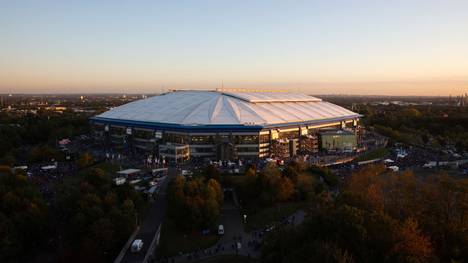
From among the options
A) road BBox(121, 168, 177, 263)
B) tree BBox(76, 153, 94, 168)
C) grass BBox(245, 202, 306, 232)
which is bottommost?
grass BBox(245, 202, 306, 232)

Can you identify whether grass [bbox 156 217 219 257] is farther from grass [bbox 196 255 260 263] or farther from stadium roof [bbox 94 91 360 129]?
stadium roof [bbox 94 91 360 129]

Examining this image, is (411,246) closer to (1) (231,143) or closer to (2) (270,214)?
(2) (270,214)

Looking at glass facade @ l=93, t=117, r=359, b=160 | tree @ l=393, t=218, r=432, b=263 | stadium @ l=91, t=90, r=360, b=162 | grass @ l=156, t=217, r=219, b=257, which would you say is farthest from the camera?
stadium @ l=91, t=90, r=360, b=162

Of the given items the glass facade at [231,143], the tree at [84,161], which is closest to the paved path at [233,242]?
the glass facade at [231,143]

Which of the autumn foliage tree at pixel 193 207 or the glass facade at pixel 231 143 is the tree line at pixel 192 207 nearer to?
the autumn foliage tree at pixel 193 207

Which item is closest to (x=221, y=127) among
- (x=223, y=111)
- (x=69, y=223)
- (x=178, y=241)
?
(x=223, y=111)

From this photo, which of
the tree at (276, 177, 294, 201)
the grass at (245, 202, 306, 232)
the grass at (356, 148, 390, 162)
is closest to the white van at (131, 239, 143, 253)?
the grass at (245, 202, 306, 232)

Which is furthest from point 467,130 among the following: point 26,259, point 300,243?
point 26,259
